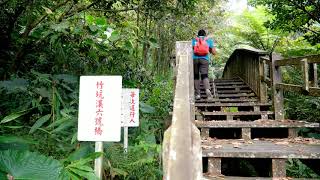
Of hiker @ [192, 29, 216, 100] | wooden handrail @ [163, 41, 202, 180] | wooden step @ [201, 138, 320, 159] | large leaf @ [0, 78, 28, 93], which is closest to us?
wooden handrail @ [163, 41, 202, 180]

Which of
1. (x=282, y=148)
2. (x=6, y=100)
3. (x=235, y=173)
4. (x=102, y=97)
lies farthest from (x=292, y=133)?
(x=6, y=100)

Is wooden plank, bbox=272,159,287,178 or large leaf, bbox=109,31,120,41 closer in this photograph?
wooden plank, bbox=272,159,287,178

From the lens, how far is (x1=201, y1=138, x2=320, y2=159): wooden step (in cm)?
325

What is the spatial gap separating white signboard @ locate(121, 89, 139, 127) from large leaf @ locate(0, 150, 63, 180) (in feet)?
6.46

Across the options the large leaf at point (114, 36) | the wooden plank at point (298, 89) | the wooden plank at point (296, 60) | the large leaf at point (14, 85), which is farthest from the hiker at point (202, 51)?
the large leaf at point (14, 85)

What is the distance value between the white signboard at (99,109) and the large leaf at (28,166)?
0.52 m

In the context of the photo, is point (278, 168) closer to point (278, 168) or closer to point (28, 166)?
point (278, 168)

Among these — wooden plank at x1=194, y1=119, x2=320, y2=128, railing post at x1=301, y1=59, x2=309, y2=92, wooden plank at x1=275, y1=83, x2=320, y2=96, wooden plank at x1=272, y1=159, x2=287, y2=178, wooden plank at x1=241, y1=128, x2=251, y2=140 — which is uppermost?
railing post at x1=301, y1=59, x2=309, y2=92

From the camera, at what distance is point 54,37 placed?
3930mm

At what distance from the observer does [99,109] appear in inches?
116

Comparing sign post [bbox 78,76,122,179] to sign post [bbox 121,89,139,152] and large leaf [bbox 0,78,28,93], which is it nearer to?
sign post [bbox 121,89,139,152]

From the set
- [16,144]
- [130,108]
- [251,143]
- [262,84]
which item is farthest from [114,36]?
[262,84]

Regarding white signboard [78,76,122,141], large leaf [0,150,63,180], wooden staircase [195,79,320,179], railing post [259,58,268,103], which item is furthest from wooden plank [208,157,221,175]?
railing post [259,58,268,103]

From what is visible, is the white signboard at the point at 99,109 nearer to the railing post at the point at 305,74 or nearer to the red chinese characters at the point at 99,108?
the red chinese characters at the point at 99,108
